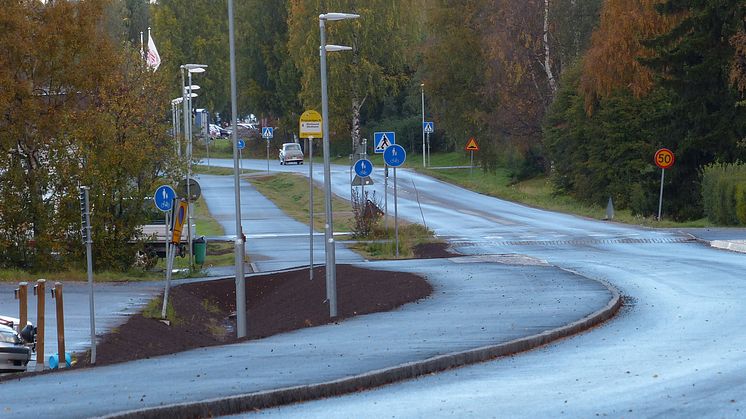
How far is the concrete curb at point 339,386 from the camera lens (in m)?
10.6

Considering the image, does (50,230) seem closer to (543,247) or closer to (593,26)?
(543,247)

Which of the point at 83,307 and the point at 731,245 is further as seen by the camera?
the point at 731,245

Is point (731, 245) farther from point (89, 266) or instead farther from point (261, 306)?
point (89, 266)

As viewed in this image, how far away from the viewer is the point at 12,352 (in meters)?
17.1

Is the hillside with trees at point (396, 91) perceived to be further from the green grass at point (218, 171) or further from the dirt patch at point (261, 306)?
the green grass at point (218, 171)

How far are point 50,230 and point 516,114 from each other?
4141cm

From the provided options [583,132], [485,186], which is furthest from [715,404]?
[485,186]

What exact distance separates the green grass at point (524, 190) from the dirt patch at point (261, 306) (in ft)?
61.5


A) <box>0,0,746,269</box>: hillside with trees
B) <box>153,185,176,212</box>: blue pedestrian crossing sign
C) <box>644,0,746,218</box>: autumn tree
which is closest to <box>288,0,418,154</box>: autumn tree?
<box>0,0,746,269</box>: hillside with trees

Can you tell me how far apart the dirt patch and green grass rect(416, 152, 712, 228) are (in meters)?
18.7

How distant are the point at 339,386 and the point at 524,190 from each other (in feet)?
197

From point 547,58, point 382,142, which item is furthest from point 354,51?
point 382,142

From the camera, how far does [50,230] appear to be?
3378 centimetres

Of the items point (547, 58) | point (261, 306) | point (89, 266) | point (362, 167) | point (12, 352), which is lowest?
point (261, 306)
